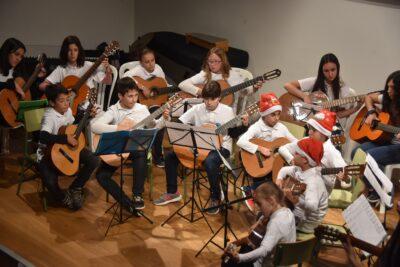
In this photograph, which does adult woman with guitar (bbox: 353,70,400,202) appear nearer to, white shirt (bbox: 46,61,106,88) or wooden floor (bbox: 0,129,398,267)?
wooden floor (bbox: 0,129,398,267)

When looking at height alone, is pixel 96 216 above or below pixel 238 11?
below

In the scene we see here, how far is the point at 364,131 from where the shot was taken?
6.04m

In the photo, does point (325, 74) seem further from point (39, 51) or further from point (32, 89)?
point (39, 51)

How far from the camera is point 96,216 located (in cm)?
543

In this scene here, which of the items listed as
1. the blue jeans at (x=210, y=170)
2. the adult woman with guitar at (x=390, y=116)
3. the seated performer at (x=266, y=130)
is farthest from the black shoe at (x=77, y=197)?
the adult woman with guitar at (x=390, y=116)

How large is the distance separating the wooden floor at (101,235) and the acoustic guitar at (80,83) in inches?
45.2

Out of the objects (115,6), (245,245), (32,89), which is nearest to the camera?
(245,245)

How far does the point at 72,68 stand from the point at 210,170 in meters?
2.23

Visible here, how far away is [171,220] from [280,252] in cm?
217

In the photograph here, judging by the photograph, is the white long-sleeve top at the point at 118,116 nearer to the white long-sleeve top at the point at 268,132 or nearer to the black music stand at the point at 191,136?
the black music stand at the point at 191,136

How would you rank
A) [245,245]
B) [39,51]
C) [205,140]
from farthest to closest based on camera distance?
[39,51]
[205,140]
[245,245]

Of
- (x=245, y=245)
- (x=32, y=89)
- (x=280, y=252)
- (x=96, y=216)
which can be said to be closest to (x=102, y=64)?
(x=32, y=89)

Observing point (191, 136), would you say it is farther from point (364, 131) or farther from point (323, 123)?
point (364, 131)

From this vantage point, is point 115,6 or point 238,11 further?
point 115,6
